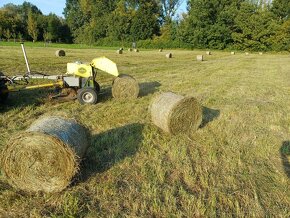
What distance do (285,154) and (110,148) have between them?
10.8ft

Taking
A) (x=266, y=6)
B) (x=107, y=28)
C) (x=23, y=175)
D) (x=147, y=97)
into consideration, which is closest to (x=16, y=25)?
(x=107, y=28)

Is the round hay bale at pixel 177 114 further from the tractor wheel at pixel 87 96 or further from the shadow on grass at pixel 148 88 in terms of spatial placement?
the shadow on grass at pixel 148 88

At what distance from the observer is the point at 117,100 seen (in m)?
9.95

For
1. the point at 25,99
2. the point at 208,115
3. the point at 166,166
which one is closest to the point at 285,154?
the point at 166,166

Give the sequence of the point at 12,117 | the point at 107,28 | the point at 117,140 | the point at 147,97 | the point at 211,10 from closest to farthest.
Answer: the point at 117,140
the point at 12,117
the point at 147,97
the point at 211,10
the point at 107,28

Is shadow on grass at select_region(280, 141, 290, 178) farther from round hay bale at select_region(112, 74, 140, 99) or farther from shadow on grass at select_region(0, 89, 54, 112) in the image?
shadow on grass at select_region(0, 89, 54, 112)

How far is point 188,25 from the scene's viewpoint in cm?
6222

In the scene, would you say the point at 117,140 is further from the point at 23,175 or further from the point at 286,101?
the point at 286,101

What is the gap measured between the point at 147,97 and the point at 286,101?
15.4ft

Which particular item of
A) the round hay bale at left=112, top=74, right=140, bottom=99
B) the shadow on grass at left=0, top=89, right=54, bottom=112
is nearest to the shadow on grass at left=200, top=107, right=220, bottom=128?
the round hay bale at left=112, top=74, right=140, bottom=99

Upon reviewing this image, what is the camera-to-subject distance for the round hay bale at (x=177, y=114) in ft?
22.2

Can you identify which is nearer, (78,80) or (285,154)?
(285,154)

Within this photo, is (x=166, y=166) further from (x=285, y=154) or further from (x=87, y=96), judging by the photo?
(x=87, y=96)

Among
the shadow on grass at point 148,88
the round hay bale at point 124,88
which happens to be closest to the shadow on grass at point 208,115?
the round hay bale at point 124,88
